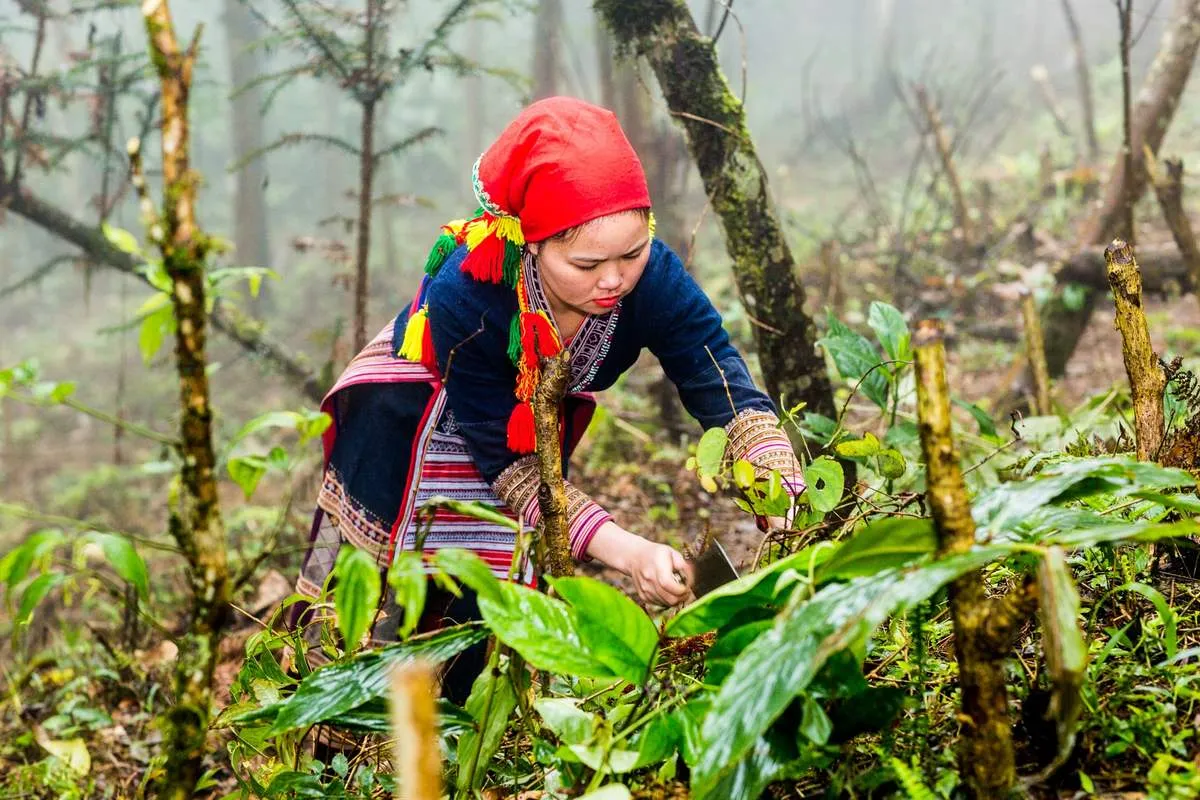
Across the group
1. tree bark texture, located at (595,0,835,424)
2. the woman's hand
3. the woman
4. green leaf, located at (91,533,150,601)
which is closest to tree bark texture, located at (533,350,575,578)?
the woman

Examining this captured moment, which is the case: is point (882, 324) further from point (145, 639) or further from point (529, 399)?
point (145, 639)

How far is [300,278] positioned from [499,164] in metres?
14.8

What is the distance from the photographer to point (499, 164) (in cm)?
194

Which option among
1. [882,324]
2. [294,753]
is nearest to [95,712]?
[294,753]

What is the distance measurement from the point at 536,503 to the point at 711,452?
0.47 m

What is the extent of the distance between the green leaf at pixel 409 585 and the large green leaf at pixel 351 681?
29cm

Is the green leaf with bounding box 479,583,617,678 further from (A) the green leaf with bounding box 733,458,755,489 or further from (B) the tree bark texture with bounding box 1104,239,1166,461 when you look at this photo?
(B) the tree bark texture with bounding box 1104,239,1166,461

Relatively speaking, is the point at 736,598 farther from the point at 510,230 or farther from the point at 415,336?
the point at 415,336

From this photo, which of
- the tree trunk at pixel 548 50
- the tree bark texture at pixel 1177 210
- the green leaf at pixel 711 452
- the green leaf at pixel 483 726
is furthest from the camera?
the tree trunk at pixel 548 50

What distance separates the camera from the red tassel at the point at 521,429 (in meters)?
2.01

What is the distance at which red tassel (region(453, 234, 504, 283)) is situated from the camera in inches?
80.4

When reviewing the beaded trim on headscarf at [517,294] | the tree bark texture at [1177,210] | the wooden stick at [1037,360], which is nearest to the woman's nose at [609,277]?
the beaded trim on headscarf at [517,294]

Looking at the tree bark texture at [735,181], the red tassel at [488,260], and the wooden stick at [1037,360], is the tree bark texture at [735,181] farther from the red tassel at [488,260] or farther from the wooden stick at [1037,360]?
the wooden stick at [1037,360]

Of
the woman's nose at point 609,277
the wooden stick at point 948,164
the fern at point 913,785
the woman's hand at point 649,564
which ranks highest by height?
the wooden stick at point 948,164
